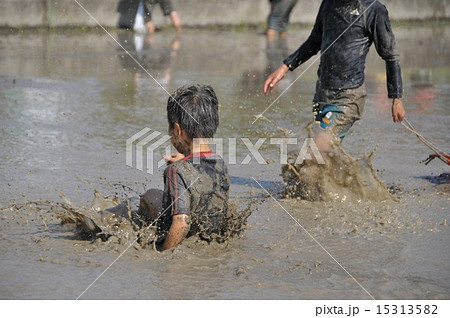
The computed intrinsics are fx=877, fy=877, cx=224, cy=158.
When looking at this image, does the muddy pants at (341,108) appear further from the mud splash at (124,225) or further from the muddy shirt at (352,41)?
the mud splash at (124,225)

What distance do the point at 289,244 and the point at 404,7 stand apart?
16.1m

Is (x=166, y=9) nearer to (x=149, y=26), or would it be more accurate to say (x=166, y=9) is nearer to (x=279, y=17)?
(x=149, y=26)

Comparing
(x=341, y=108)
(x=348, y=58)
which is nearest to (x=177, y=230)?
(x=341, y=108)

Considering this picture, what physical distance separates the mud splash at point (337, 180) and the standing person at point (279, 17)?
33.5ft

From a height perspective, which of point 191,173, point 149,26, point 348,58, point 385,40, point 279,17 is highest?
point 279,17

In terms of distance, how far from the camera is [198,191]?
5016mm

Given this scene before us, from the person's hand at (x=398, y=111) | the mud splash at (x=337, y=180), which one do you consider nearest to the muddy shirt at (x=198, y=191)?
the mud splash at (x=337, y=180)

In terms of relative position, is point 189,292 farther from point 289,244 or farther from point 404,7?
point 404,7

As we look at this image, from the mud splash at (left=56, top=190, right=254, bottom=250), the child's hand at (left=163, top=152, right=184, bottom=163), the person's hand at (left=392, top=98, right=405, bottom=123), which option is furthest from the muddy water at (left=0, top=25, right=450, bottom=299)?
the person's hand at (left=392, top=98, right=405, bottom=123)

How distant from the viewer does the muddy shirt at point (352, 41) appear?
6.48 m

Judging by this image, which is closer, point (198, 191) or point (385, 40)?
point (198, 191)
